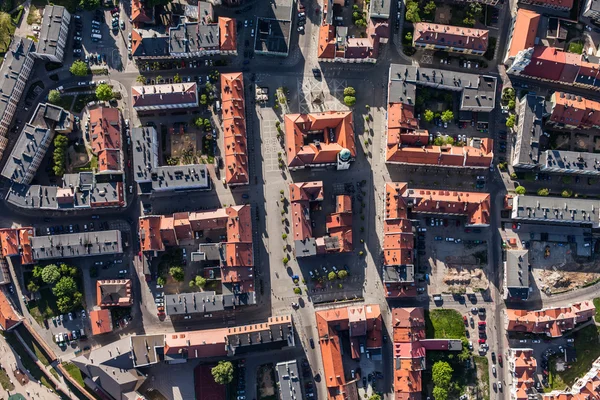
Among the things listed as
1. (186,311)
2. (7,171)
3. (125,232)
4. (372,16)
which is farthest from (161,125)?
(372,16)

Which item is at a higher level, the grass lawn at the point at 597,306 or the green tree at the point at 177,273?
the green tree at the point at 177,273

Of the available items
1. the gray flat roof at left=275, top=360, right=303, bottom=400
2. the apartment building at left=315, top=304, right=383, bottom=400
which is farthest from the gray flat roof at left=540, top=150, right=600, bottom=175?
the gray flat roof at left=275, top=360, right=303, bottom=400

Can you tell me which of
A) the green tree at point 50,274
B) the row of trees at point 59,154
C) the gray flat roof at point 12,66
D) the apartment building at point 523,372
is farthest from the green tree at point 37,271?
the apartment building at point 523,372

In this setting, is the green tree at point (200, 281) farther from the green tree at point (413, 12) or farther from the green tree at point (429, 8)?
the green tree at point (429, 8)

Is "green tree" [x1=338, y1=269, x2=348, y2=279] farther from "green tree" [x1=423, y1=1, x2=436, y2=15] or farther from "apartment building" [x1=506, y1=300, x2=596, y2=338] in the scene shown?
"green tree" [x1=423, y1=1, x2=436, y2=15]

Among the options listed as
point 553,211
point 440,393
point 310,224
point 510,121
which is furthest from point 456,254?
point 310,224

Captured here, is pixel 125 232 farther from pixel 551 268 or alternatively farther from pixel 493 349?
pixel 551 268
